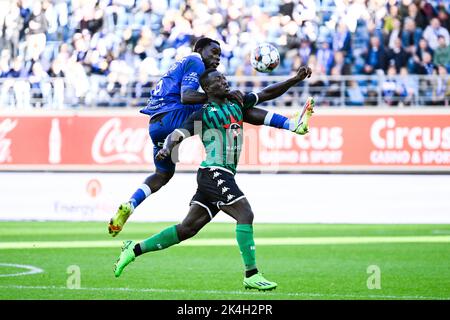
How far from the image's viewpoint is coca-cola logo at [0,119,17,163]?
23.5m

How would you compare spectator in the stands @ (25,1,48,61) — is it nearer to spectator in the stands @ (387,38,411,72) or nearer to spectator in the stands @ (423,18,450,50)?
spectator in the stands @ (387,38,411,72)

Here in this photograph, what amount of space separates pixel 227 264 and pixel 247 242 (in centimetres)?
351

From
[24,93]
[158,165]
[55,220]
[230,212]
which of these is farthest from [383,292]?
[24,93]

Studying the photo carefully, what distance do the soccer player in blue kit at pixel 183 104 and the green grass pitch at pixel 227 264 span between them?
1068 millimetres

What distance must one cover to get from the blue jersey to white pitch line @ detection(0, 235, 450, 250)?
4.91 metres

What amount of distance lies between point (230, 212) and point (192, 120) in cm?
104

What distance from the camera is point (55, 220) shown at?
23.0 m

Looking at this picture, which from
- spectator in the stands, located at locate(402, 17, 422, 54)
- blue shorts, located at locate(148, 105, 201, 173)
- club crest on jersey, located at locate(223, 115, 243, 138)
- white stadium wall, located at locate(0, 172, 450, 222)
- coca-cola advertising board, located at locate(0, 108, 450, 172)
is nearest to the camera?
club crest on jersey, located at locate(223, 115, 243, 138)

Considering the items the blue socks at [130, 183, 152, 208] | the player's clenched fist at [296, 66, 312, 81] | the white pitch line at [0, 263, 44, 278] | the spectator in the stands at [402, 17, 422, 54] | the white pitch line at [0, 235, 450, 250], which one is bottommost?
the white pitch line at [0, 235, 450, 250]

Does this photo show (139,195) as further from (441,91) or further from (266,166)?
(441,91)

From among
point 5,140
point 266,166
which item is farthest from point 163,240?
point 5,140

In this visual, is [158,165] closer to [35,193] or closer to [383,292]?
[383,292]

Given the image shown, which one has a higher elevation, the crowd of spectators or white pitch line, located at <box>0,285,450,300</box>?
the crowd of spectators

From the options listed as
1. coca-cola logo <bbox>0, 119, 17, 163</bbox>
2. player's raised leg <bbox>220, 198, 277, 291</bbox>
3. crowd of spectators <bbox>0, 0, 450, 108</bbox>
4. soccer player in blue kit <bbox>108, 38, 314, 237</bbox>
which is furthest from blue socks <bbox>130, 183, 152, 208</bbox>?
coca-cola logo <bbox>0, 119, 17, 163</bbox>
